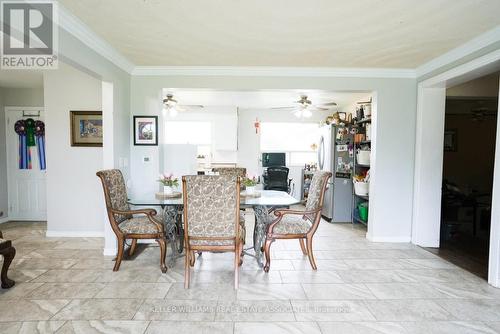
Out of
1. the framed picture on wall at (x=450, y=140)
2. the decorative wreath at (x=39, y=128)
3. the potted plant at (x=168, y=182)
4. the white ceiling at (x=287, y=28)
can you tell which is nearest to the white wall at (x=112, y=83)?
the white ceiling at (x=287, y=28)

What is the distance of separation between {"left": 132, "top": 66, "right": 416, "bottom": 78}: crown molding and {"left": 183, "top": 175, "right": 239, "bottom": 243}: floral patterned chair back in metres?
1.92

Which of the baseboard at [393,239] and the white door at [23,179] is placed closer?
the baseboard at [393,239]

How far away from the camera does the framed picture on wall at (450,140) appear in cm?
533

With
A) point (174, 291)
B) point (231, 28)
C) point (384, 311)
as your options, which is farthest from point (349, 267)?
point (231, 28)

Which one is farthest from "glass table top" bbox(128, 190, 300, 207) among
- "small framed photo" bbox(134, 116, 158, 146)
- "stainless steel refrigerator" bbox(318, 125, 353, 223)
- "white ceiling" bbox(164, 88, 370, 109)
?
"white ceiling" bbox(164, 88, 370, 109)

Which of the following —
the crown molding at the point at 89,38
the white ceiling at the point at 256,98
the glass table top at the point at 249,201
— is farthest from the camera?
the white ceiling at the point at 256,98

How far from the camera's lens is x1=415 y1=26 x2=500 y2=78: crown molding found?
8.55 ft

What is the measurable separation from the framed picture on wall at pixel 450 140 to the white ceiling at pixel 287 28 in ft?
8.69

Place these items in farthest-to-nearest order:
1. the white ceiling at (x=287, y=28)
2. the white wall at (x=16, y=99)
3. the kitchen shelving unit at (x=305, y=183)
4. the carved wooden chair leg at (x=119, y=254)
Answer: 1. the kitchen shelving unit at (x=305, y=183)
2. the white wall at (x=16, y=99)
3. the carved wooden chair leg at (x=119, y=254)
4. the white ceiling at (x=287, y=28)

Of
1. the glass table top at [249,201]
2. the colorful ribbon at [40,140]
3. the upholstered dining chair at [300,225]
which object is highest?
the colorful ribbon at [40,140]

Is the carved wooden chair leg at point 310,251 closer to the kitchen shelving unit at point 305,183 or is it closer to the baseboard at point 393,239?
A: the baseboard at point 393,239

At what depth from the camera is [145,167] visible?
12.4ft

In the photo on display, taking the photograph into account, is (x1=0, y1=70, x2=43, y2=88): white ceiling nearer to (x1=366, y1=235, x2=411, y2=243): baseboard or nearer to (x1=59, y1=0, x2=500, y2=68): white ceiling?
(x1=59, y1=0, x2=500, y2=68): white ceiling

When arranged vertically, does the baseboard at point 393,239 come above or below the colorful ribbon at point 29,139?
below
